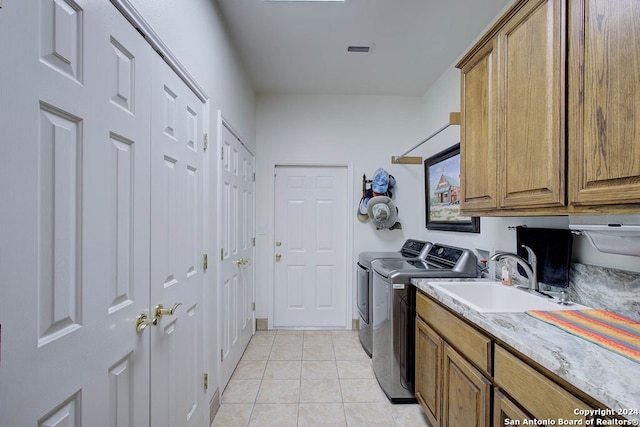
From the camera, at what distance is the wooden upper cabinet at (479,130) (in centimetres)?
151

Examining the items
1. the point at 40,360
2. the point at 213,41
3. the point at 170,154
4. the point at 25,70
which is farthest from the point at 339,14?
the point at 40,360

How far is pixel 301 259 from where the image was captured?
3.27 metres

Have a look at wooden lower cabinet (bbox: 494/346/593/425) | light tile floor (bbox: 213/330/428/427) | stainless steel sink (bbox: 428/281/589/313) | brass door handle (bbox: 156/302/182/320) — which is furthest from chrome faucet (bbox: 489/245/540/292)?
brass door handle (bbox: 156/302/182/320)

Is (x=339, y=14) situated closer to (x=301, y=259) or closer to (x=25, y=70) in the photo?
(x=25, y=70)

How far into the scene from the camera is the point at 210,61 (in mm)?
1740

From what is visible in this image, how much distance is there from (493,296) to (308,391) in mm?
1462

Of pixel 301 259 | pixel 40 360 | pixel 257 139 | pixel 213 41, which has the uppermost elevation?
pixel 213 41

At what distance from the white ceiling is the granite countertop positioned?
197 cm

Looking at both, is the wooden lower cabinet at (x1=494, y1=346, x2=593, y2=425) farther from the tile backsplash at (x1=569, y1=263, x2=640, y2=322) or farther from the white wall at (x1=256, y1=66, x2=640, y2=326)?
the white wall at (x1=256, y1=66, x2=640, y2=326)

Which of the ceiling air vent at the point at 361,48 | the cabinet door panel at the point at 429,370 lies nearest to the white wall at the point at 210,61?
the ceiling air vent at the point at 361,48

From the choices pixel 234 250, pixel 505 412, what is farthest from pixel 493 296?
pixel 234 250

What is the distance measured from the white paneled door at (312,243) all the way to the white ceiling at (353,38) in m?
1.00

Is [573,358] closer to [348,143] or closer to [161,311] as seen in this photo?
[161,311]

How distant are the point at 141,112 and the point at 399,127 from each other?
2.82 m
